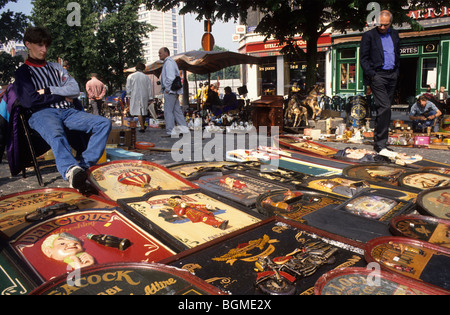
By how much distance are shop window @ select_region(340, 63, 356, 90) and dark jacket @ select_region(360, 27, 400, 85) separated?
15673 millimetres

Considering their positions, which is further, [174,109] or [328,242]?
[174,109]

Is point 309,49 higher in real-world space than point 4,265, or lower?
higher

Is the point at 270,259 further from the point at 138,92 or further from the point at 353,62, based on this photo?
the point at 353,62

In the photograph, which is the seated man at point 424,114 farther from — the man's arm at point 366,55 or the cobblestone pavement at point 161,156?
the man's arm at point 366,55

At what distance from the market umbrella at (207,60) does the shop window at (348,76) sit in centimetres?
869

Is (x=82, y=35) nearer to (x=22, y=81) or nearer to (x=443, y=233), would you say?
(x=22, y=81)

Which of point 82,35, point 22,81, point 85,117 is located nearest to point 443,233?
point 85,117

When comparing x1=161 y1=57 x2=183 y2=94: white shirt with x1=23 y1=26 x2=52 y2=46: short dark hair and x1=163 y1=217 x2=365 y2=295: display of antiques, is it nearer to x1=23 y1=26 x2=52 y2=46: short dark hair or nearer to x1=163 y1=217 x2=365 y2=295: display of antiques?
x1=23 y1=26 x2=52 y2=46: short dark hair

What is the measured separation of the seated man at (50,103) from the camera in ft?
11.4

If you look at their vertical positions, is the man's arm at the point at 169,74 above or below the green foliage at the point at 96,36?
below

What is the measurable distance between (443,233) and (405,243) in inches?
15.2

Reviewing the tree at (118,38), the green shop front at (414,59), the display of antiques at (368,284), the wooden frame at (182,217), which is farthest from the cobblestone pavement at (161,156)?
the tree at (118,38)

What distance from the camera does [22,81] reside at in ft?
11.5

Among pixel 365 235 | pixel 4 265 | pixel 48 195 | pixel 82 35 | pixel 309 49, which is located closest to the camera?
pixel 4 265
